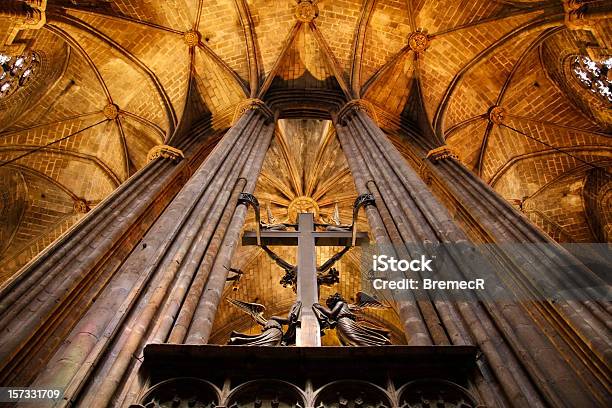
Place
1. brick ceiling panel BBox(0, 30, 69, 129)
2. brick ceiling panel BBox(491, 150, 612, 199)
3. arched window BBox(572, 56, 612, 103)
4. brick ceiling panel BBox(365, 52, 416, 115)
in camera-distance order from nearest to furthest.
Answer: arched window BBox(572, 56, 612, 103)
brick ceiling panel BBox(0, 30, 69, 129)
brick ceiling panel BBox(365, 52, 416, 115)
brick ceiling panel BBox(491, 150, 612, 199)

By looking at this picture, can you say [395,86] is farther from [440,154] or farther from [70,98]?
[70,98]

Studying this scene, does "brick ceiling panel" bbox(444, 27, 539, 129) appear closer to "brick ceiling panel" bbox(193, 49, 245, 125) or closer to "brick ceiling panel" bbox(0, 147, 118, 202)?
"brick ceiling panel" bbox(193, 49, 245, 125)

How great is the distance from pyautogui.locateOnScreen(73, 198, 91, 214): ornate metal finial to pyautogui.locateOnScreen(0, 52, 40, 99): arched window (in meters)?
3.78

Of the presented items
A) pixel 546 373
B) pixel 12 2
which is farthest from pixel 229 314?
pixel 546 373

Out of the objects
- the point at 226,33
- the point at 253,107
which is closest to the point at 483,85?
the point at 253,107

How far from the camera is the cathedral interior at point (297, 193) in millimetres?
3799

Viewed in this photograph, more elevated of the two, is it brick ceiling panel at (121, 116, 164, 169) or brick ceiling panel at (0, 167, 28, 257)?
brick ceiling panel at (121, 116, 164, 169)

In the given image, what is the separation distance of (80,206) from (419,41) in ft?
34.7

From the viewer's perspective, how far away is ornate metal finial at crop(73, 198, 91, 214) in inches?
557

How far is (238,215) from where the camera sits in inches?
260

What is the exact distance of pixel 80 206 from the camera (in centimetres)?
1418

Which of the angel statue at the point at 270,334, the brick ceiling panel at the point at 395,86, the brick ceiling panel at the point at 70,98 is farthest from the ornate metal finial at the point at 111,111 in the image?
the angel statue at the point at 270,334

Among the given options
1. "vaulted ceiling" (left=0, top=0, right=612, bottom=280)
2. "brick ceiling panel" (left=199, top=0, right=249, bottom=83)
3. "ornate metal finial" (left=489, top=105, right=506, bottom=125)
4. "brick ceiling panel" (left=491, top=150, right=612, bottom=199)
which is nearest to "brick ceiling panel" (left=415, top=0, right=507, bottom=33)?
"vaulted ceiling" (left=0, top=0, right=612, bottom=280)

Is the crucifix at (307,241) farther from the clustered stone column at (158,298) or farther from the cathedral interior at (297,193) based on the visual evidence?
the clustered stone column at (158,298)
